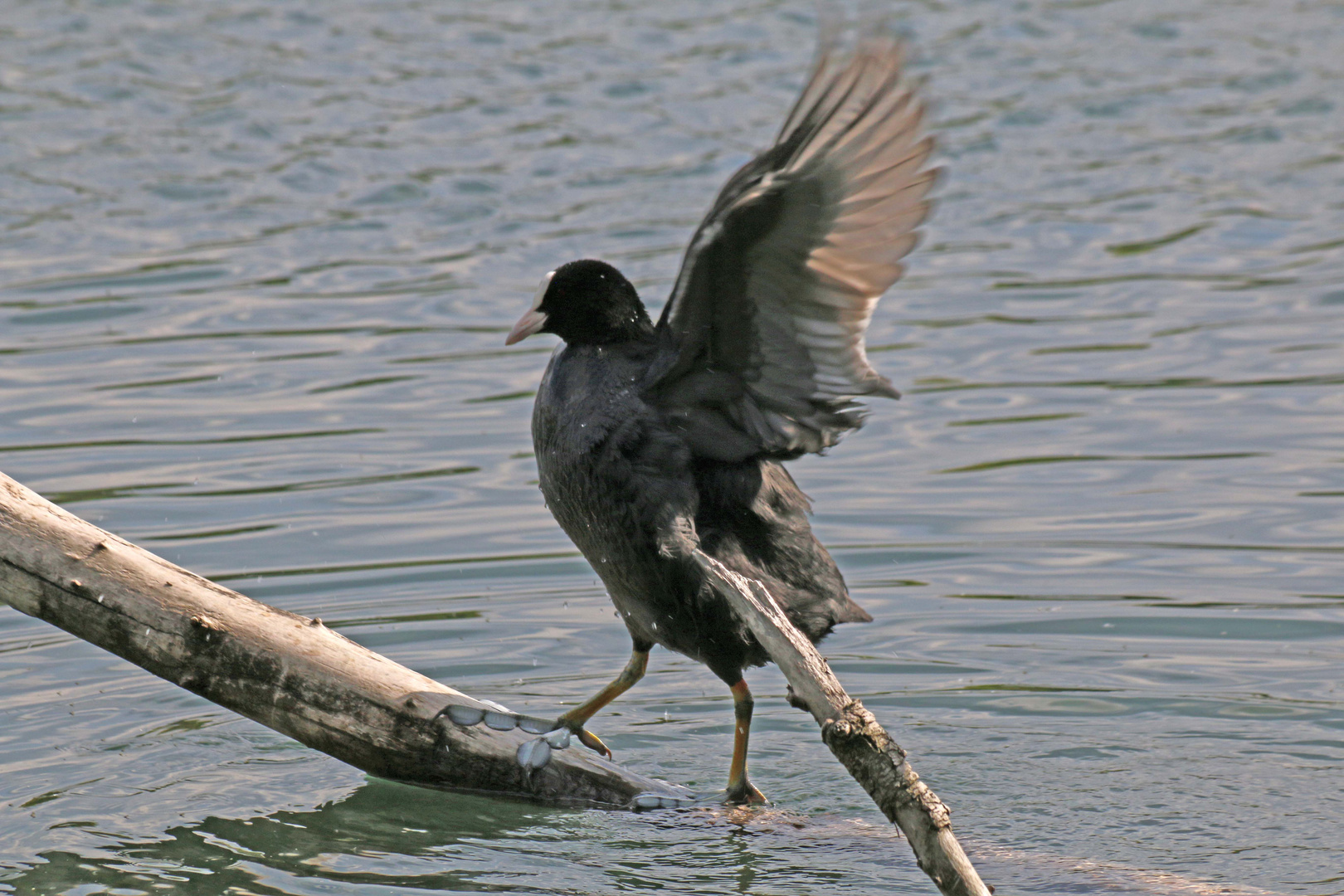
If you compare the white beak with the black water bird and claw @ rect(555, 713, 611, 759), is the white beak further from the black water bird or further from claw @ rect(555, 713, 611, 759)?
claw @ rect(555, 713, 611, 759)

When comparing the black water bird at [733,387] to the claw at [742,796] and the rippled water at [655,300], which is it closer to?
the claw at [742,796]

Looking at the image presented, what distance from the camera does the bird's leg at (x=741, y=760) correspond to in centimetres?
495

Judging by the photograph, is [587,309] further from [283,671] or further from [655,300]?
[655,300]

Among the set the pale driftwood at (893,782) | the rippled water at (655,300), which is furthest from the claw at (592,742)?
the pale driftwood at (893,782)

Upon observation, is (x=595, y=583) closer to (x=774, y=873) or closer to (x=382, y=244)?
(x=774, y=873)

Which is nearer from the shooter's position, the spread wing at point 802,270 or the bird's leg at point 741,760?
the spread wing at point 802,270

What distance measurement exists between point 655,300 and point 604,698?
5.50 meters

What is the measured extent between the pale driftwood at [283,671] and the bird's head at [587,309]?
37.8 inches

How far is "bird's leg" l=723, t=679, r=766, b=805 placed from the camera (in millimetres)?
4945

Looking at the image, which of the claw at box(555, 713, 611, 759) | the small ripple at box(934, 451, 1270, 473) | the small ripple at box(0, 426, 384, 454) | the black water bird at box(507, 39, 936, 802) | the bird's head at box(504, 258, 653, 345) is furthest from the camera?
the small ripple at box(0, 426, 384, 454)

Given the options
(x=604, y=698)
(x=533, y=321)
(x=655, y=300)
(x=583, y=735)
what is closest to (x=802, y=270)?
(x=533, y=321)

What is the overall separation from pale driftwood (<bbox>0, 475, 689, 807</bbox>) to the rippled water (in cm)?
14

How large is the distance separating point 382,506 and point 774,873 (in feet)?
12.0

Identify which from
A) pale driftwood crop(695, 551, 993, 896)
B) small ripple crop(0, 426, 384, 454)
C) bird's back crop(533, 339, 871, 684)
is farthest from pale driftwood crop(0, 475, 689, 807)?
small ripple crop(0, 426, 384, 454)
